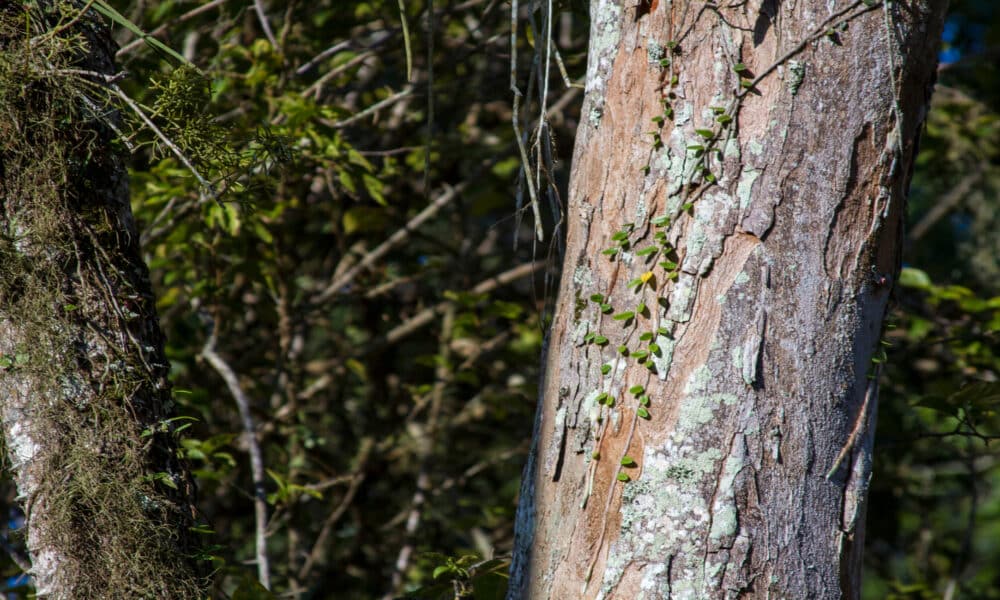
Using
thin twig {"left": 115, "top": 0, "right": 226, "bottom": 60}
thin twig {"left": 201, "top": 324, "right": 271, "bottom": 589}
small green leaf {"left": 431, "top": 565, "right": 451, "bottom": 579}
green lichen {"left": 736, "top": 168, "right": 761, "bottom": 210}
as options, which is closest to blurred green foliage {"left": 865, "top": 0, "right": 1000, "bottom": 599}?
green lichen {"left": 736, "top": 168, "right": 761, "bottom": 210}

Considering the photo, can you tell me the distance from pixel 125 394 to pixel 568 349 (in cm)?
75

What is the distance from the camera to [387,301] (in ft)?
11.5

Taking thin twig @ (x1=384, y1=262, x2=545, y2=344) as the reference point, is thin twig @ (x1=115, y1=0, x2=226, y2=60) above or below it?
above

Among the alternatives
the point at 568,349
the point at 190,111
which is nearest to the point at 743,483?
the point at 568,349

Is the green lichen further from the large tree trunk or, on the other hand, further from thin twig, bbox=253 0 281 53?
thin twig, bbox=253 0 281 53

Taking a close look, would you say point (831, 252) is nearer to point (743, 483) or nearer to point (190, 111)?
point (743, 483)

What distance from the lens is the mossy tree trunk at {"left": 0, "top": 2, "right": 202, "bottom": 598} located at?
1284 millimetres

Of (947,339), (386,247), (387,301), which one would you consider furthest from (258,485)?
(947,339)

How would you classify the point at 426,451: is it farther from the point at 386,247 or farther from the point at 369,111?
the point at 369,111

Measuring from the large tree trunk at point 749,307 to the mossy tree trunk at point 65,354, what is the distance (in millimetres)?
708

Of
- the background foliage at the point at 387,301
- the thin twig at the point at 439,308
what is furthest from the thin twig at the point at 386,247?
the thin twig at the point at 439,308

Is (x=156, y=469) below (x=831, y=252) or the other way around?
below

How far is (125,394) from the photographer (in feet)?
4.40

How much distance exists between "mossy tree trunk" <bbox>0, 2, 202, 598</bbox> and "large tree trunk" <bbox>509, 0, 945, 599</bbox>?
708mm
